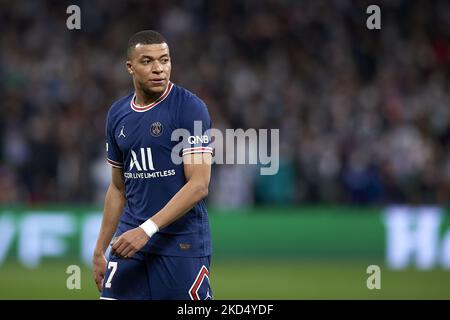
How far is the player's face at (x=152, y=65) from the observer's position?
609 centimetres

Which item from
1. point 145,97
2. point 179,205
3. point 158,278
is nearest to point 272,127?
point 145,97

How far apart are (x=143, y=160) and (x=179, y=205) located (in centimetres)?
50

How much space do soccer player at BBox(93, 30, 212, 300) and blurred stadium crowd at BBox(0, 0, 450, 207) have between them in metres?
9.41

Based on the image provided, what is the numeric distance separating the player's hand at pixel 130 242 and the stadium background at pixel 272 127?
18.4ft

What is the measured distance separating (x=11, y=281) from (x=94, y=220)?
202 cm

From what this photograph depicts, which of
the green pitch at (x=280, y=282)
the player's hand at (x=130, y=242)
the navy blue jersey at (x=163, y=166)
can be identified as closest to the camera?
the player's hand at (x=130, y=242)

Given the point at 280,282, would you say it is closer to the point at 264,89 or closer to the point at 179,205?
the point at 264,89

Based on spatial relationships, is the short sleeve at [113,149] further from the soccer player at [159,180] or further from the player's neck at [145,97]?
the player's neck at [145,97]

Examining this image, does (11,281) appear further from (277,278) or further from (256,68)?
(256,68)

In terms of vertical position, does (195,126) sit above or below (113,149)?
above

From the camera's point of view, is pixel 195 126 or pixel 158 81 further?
pixel 158 81

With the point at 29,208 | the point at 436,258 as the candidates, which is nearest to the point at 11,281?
the point at 29,208

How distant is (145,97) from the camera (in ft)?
20.6

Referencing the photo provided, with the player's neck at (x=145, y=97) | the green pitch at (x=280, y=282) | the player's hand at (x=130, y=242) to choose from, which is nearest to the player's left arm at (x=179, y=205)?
the player's hand at (x=130, y=242)
